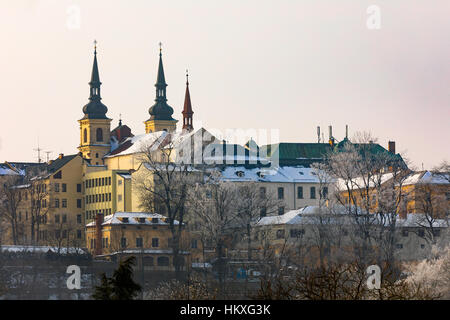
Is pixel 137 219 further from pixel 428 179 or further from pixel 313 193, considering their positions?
pixel 428 179

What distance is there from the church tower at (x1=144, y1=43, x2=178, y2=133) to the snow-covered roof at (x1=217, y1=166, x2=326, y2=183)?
27.4m

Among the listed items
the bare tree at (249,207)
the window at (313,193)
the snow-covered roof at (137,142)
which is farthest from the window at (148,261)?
the snow-covered roof at (137,142)

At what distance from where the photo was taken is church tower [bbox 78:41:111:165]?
478 feet

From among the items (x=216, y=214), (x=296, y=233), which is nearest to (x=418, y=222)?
(x=296, y=233)

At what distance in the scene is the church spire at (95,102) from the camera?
148m

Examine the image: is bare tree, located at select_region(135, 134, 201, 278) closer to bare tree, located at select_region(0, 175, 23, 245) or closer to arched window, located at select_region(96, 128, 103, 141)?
bare tree, located at select_region(0, 175, 23, 245)

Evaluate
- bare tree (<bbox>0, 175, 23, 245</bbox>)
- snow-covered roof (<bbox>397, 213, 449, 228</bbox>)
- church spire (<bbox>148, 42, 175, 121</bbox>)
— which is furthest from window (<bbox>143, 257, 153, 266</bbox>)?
church spire (<bbox>148, 42, 175, 121</bbox>)

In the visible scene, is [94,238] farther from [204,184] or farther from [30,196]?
[30,196]

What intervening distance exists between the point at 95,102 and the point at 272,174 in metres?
33.8

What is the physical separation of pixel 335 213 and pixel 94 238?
800 inches

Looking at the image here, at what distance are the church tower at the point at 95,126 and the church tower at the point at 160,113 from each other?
5238mm

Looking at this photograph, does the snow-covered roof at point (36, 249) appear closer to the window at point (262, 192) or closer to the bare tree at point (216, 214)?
the bare tree at point (216, 214)

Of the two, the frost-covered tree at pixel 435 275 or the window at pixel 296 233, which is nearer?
the frost-covered tree at pixel 435 275

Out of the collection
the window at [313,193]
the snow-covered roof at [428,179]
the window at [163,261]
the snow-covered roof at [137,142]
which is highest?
the snow-covered roof at [137,142]
